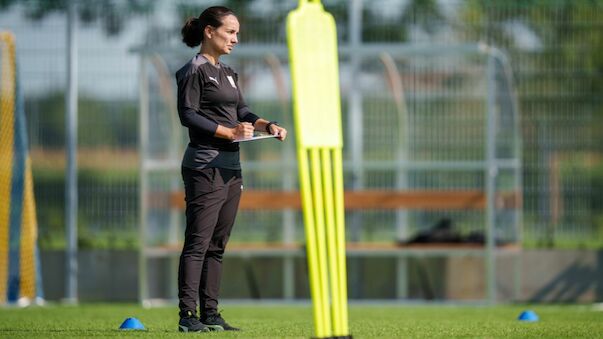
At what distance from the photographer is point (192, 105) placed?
7.34m

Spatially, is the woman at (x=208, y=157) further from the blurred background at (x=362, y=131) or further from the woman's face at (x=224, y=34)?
the blurred background at (x=362, y=131)

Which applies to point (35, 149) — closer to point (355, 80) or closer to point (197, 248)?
point (355, 80)

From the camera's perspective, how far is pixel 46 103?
12992 millimetres

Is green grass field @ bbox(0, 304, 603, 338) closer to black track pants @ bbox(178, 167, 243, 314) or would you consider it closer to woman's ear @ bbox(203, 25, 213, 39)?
black track pants @ bbox(178, 167, 243, 314)

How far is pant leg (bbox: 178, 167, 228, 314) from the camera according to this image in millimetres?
7332

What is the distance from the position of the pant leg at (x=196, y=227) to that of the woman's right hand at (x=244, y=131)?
29 centimetres

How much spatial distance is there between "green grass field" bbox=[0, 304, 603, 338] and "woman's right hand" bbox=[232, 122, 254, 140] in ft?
3.39

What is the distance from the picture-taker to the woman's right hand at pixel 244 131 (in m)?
7.14

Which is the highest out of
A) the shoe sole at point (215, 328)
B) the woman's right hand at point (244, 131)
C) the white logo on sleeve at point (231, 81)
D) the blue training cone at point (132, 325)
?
the white logo on sleeve at point (231, 81)

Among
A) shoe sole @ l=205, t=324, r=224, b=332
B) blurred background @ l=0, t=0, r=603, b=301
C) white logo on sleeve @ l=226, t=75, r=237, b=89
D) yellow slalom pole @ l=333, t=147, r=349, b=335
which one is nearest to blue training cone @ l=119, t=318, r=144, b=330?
shoe sole @ l=205, t=324, r=224, b=332

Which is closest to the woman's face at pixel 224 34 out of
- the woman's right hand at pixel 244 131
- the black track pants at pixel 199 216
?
the woman's right hand at pixel 244 131

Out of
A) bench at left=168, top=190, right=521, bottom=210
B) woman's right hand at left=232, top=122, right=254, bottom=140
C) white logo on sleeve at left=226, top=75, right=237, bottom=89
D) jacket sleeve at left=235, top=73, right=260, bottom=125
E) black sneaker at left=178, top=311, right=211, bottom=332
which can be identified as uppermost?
white logo on sleeve at left=226, top=75, right=237, bottom=89

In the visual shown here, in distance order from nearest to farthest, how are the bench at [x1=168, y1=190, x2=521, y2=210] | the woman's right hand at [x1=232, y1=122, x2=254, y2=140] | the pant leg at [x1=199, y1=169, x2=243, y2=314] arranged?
the woman's right hand at [x1=232, y1=122, x2=254, y2=140] → the pant leg at [x1=199, y1=169, x2=243, y2=314] → the bench at [x1=168, y1=190, x2=521, y2=210]

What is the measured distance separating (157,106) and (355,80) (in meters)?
1.93
